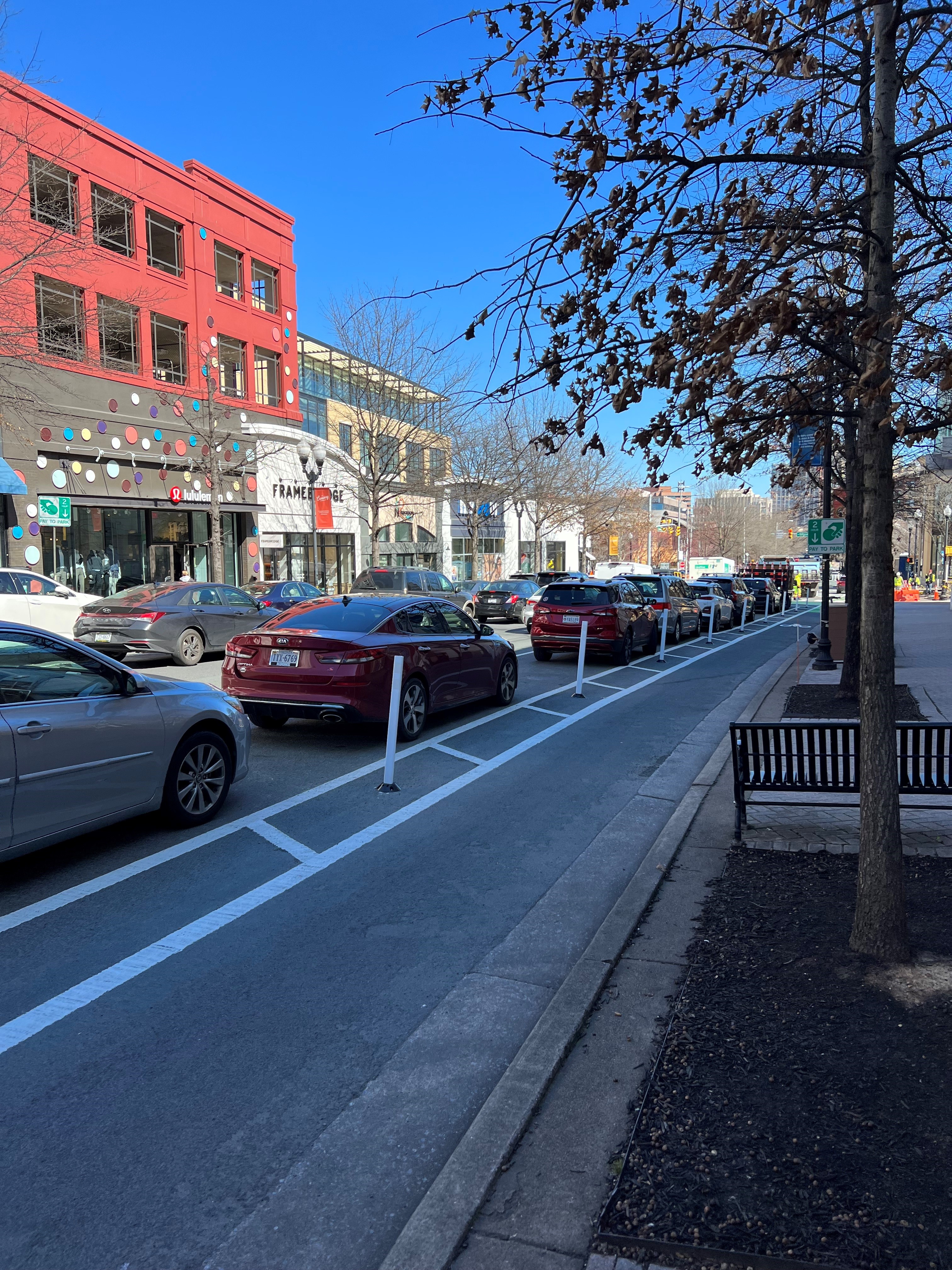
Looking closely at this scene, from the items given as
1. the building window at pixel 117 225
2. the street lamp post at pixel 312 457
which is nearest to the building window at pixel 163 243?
the building window at pixel 117 225

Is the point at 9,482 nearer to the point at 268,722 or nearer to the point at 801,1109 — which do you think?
the point at 268,722

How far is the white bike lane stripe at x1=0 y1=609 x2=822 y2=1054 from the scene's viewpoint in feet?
12.9

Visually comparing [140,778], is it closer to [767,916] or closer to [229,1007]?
[229,1007]

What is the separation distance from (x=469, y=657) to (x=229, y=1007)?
24.5 feet

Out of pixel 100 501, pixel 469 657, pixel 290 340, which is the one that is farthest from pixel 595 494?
pixel 469 657

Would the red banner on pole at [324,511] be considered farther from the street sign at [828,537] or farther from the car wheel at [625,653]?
the street sign at [828,537]

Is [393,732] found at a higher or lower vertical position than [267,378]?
lower

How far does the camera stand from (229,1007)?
4051mm

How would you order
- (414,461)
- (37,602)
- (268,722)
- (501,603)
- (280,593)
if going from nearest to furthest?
(268,722)
(37,602)
(280,593)
(501,603)
(414,461)

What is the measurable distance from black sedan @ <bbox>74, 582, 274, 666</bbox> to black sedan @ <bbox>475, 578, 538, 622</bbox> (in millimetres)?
13828

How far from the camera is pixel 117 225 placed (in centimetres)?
2717

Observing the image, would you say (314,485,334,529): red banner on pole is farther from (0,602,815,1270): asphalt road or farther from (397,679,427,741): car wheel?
(0,602,815,1270): asphalt road

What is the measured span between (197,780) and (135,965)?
7.72ft

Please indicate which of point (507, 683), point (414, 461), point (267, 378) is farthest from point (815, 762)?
point (414, 461)
